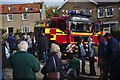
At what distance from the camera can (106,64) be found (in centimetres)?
1160

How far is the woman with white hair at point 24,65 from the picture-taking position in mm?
7570

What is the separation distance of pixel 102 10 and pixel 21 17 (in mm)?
17281

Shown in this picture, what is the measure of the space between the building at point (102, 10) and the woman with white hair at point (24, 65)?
119 ft

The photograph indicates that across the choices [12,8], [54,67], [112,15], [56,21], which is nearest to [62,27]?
[56,21]

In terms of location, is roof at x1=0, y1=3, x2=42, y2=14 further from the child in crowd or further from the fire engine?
the child in crowd

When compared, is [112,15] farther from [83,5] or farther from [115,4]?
[83,5]

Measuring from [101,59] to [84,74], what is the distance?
2.60 meters

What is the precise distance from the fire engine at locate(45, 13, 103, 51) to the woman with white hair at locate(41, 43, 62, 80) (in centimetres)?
1280

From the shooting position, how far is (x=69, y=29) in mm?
21656

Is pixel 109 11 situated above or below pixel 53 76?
above

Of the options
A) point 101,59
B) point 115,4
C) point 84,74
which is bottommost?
point 84,74

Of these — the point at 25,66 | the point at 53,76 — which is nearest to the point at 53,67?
the point at 53,76

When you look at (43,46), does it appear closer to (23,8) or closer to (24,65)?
(24,65)

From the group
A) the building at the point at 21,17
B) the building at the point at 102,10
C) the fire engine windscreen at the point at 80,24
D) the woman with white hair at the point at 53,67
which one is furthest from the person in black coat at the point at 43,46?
the building at the point at 21,17
